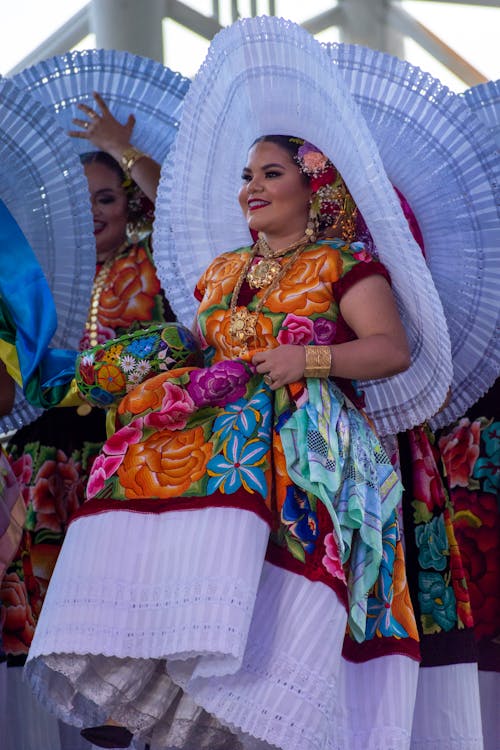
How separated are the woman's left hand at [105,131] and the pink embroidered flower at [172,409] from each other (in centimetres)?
154

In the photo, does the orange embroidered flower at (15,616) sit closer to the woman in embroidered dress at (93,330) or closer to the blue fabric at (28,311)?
the woman in embroidered dress at (93,330)

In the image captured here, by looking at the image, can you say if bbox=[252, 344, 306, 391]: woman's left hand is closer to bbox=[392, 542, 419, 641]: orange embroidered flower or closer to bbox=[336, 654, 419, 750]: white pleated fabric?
bbox=[392, 542, 419, 641]: orange embroidered flower

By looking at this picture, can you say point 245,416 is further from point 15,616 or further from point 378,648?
point 15,616

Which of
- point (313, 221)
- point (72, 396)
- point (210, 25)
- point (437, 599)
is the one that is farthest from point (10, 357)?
Answer: point (210, 25)

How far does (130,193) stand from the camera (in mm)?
4828

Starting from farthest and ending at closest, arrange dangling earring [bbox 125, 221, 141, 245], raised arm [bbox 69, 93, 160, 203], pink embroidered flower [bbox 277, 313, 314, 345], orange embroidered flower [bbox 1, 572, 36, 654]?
dangling earring [bbox 125, 221, 141, 245], raised arm [bbox 69, 93, 160, 203], orange embroidered flower [bbox 1, 572, 36, 654], pink embroidered flower [bbox 277, 313, 314, 345]

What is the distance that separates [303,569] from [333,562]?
0.07 metres

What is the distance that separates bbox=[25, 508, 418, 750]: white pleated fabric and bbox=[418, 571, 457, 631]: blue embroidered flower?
0.53 metres

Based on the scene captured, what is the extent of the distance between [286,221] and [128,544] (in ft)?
3.17

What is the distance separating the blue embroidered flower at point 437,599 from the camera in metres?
3.88

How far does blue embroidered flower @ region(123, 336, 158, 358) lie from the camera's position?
3.46 metres

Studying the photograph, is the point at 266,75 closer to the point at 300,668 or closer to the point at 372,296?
the point at 372,296

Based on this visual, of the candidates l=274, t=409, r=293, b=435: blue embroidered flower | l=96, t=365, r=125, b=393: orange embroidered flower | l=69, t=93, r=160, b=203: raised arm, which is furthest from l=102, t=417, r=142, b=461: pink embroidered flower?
l=69, t=93, r=160, b=203: raised arm

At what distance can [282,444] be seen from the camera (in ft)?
11.0
